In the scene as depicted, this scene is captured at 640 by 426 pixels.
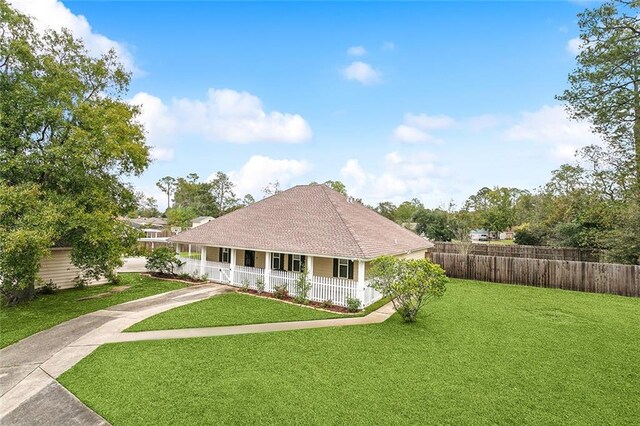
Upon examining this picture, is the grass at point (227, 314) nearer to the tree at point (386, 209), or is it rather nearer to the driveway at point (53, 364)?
the driveway at point (53, 364)

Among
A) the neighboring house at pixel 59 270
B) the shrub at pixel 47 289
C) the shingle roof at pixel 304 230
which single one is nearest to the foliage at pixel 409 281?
the shingle roof at pixel 304 230

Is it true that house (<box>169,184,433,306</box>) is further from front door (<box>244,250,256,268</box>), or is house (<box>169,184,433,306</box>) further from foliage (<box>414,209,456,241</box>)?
foliage (<box>414,209,456,241</box>)

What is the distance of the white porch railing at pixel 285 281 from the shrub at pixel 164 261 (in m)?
0.50

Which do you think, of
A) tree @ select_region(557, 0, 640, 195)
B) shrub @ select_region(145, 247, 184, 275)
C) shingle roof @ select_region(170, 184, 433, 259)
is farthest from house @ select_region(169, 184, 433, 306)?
tree @ select_region(557, 0, 640, 195)

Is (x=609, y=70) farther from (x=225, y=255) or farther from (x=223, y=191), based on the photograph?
(x=223, y=191)

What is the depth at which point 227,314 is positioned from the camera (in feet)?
37.6

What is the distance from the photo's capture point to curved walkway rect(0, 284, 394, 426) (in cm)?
553

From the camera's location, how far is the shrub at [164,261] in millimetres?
19109

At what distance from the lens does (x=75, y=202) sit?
11.7m

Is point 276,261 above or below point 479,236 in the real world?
below

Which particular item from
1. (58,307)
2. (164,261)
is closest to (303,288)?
(58,307)

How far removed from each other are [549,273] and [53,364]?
21.7 metres

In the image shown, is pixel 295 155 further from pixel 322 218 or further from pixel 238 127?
pixel 322 218

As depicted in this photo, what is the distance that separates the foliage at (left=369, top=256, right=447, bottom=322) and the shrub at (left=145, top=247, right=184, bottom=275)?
1301cm
